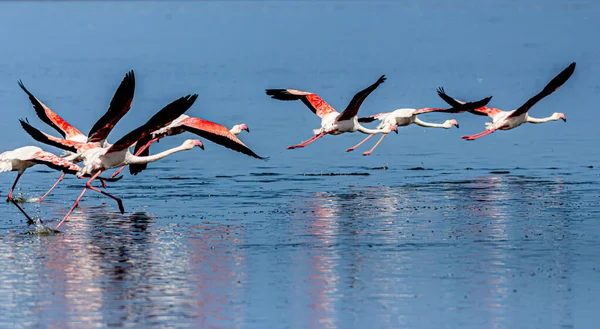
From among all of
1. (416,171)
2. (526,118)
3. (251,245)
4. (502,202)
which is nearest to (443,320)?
(251,245)

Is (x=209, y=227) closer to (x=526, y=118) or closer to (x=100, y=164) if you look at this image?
(x=100, y=164)

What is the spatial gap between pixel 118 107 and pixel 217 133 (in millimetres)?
1857

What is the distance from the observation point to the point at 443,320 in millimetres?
12672

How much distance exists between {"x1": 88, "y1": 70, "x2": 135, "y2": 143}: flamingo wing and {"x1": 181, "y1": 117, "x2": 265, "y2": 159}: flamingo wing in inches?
54.1

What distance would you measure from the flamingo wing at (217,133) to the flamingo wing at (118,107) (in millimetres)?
1375

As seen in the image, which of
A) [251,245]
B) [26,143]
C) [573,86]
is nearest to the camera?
[251,245]

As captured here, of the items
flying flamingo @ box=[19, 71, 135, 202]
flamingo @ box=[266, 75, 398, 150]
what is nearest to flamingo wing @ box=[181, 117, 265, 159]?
flying flamingo @ box=[19, 71, 135, 202]

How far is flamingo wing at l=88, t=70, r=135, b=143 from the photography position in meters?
20.5

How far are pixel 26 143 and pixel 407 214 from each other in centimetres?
1608

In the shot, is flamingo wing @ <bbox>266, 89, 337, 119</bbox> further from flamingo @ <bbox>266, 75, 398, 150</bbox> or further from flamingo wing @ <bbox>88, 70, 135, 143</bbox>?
flamingo wing @ <bbox>88, 70, 135, 143</bbox>

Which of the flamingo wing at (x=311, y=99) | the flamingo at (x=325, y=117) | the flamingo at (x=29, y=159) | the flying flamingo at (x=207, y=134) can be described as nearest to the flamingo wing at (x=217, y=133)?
the flying flamingo at (x=207, y=134)

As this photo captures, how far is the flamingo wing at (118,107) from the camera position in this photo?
20.5m

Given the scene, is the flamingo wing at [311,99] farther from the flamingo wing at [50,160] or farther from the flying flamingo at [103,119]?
the flamingo wing at [50,160]

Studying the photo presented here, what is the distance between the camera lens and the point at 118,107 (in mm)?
20797
